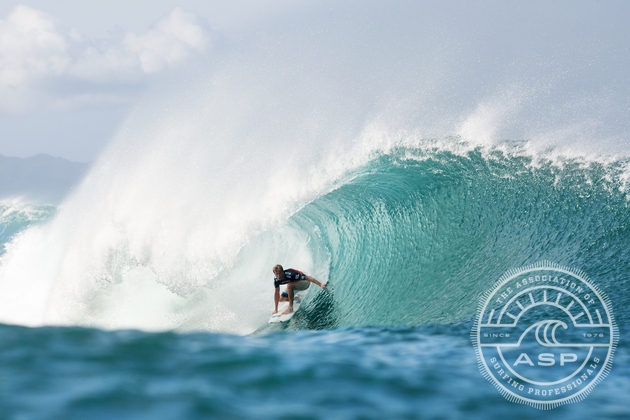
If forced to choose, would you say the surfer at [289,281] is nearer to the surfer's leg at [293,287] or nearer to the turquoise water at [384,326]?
the surfer's leg at [293,287]

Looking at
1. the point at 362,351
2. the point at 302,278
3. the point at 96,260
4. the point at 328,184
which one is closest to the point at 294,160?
the point at 328,184

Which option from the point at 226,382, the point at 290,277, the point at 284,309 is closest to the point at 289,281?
the point at 290,277

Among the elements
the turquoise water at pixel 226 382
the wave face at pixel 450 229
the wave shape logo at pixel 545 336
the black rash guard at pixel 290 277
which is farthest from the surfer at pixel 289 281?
the turquoise water at pixel 226 382

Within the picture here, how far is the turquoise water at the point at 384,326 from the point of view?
2.54 m

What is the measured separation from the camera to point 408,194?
1232cm

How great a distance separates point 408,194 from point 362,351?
8.76m

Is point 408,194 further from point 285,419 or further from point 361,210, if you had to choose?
point 285,419

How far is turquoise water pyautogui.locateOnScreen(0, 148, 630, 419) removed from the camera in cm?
254

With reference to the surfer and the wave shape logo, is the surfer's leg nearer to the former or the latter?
the surfer

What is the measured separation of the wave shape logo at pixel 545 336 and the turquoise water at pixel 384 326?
132 mm

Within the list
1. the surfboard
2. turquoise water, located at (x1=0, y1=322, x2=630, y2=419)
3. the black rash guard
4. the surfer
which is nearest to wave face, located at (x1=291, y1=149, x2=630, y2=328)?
the surfboard

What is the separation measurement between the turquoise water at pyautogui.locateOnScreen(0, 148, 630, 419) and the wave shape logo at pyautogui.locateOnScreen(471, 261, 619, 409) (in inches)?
5.2

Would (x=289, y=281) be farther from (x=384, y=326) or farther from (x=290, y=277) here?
(x=384, y=326)

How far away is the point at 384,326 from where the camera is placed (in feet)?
16.1
